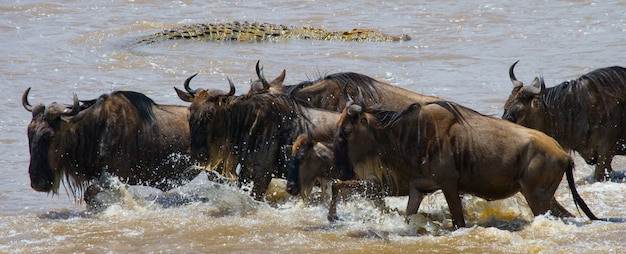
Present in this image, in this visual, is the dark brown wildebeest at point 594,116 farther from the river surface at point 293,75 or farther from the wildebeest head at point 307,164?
the wildebeest head at point 307,164

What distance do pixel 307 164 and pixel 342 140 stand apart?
49cm

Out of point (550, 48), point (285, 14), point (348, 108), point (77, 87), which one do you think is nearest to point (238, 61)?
point (77, 87)

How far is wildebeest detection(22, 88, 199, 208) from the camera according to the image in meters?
9.34

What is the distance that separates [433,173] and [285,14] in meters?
16.9

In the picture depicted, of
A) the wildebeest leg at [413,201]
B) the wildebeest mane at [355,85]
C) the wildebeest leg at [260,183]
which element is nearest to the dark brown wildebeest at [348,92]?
the wildebeest mane at [355,85]

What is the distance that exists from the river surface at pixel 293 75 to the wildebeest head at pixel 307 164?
0.33m

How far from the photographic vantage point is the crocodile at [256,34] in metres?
20.0

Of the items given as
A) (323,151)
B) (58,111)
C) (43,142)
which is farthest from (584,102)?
(43,142)

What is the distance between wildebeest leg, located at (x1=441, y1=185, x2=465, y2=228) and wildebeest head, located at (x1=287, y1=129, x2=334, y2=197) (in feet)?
3.42

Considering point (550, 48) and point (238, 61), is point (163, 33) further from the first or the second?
point (550, 48)

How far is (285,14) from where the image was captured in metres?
24.4

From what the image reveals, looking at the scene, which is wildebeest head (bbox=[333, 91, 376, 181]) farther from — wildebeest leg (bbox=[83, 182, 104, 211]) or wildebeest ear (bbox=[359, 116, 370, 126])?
wildebeest leg (bbox=[83, 182, 104, 211])

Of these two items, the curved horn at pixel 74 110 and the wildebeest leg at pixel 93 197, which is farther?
the curved horn at pixel 74 110

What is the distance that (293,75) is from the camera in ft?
53.0
